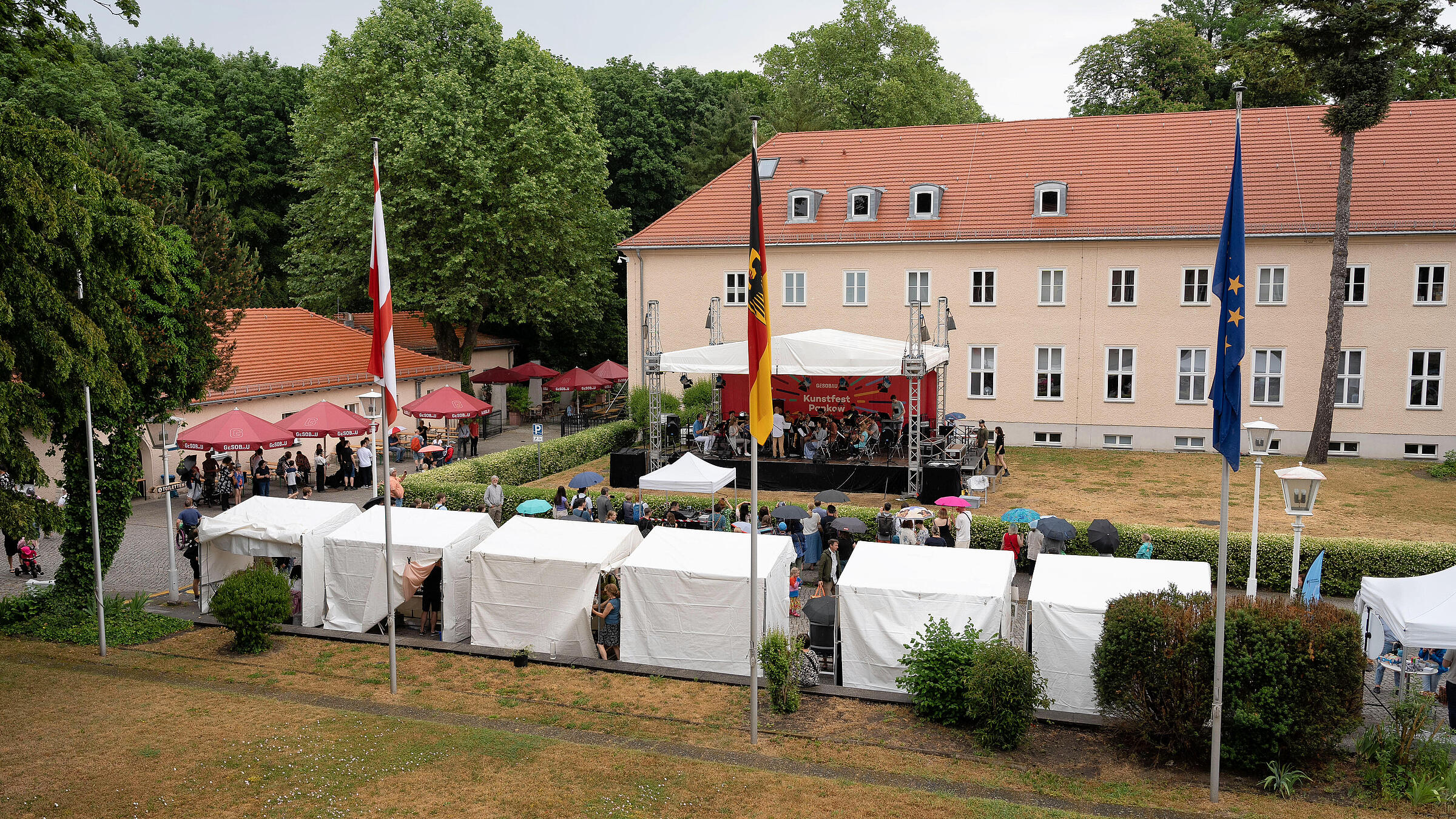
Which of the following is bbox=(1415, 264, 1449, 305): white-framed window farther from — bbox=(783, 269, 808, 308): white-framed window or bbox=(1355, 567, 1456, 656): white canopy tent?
bbox=(1355, 567, 1456, 656): white canopy tent

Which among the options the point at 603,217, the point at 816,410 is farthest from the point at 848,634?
the point at 603,217

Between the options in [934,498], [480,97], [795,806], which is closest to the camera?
[795,806]

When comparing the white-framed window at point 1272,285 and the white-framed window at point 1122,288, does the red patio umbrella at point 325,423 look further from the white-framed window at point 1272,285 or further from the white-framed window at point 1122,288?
the white-framed window at point 1272,285

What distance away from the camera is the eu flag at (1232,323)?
9.63m

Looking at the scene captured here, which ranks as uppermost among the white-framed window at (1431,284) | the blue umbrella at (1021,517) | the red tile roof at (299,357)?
the white-framed window at (1431,284)

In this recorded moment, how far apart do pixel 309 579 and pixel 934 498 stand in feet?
46.9

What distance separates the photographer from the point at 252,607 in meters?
14.2

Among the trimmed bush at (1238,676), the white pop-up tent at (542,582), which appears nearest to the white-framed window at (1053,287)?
the white pop-up tent at (542,582)

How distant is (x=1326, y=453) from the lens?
29.2 meters

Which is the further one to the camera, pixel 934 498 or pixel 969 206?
pixel 969 206

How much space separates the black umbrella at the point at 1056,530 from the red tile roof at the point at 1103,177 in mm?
16294

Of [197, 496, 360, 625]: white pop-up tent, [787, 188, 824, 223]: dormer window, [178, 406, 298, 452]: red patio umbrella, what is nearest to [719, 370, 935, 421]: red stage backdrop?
[787, 188, 824, 223]: dormer window

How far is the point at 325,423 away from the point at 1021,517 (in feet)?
61.0

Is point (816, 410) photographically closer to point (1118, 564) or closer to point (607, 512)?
point (607, 512)
